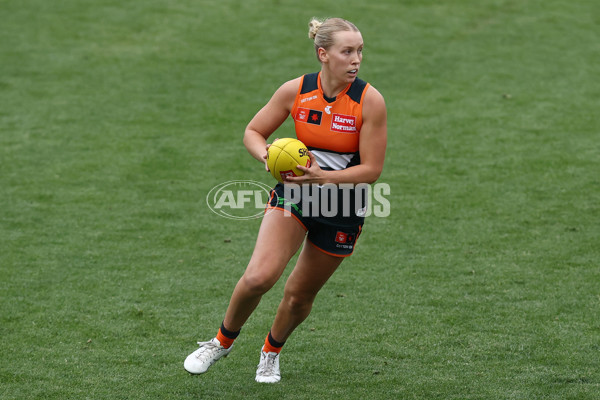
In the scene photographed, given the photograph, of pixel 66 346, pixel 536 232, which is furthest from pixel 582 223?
pixel 66 346

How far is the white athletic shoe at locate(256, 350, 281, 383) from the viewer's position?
5629 mm

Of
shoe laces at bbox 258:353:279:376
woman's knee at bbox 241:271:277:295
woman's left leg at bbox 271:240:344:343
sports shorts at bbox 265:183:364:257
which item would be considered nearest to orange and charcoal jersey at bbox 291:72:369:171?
sports shorts at bbox 265:183:364:257

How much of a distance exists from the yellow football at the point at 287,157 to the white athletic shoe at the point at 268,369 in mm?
1483

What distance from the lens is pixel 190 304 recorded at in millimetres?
6969

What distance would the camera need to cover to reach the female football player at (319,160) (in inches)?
195

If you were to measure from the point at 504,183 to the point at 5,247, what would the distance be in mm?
5944

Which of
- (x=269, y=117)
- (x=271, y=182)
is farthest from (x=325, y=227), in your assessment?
(x=271, y=182)

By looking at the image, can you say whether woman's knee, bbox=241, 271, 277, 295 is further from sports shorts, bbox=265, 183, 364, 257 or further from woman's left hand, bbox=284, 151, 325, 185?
woman's left hand, bbox=284, 151, 325, 185

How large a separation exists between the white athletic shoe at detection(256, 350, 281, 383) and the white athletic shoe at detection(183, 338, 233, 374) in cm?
37

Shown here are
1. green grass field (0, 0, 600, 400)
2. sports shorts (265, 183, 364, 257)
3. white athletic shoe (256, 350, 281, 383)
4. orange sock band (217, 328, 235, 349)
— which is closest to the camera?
sports shorts (265, 183, 364, 257)

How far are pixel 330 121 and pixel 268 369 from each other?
6.19ft

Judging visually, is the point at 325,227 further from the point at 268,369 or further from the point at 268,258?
the point at 268,369

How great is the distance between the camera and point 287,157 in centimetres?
482

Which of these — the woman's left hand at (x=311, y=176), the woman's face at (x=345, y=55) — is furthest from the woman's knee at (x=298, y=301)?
the woman's face at (x=345, y=55)
